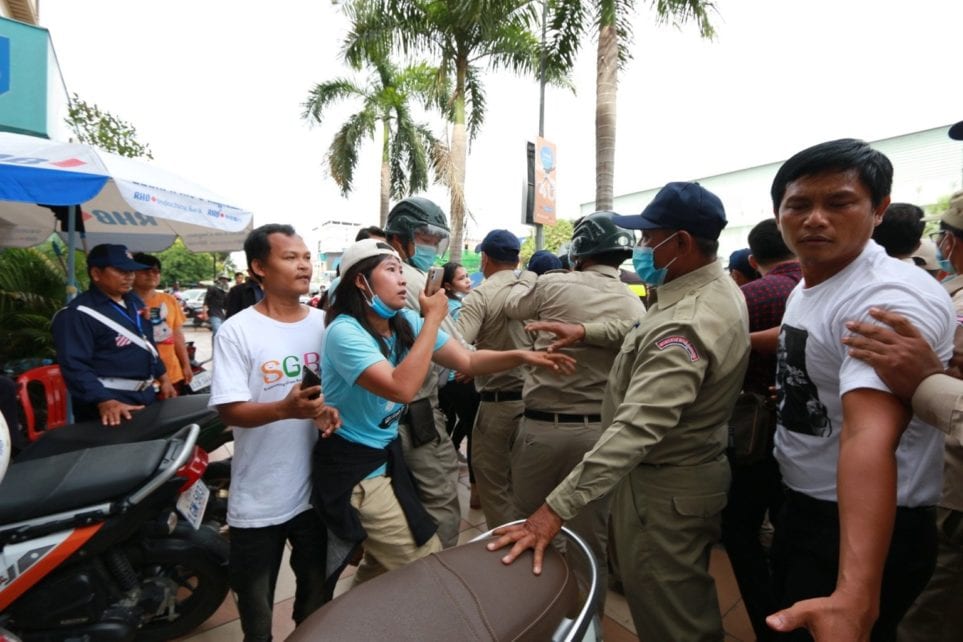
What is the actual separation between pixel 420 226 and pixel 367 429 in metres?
1.37

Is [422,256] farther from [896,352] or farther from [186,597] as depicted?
[896,352]

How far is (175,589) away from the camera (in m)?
2.38

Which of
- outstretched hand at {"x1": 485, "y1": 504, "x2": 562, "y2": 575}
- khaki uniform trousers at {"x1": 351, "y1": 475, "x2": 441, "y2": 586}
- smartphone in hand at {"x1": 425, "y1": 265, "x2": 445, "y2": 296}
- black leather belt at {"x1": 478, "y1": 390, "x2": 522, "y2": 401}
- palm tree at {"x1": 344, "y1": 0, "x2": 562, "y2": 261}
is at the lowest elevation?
khaki uniform trousers at {"x1": 351, "y1": 475, "x2": 441, "y2": 586}

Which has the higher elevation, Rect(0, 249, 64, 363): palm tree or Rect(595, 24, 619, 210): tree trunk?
Rect(595, 24, 619, 210): tree trunk

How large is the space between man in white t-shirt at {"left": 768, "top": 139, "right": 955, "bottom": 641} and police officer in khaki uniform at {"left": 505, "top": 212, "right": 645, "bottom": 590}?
0.98 m

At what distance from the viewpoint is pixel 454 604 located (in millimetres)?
1088

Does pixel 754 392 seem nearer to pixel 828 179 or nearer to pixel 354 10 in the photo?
pixel 828 179

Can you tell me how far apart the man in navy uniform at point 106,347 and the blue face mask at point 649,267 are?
3.00 metres

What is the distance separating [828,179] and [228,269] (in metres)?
43.6

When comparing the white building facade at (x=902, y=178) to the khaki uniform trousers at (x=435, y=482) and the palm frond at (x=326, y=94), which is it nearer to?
the palm frond at (x=326, y=94)

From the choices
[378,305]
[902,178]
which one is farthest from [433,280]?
[902,178]

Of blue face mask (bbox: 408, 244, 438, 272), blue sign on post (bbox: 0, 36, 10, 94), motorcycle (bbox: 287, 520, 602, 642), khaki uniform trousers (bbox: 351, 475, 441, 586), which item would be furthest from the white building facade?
motorcycle (bbox: 287, 520, 602, 642)

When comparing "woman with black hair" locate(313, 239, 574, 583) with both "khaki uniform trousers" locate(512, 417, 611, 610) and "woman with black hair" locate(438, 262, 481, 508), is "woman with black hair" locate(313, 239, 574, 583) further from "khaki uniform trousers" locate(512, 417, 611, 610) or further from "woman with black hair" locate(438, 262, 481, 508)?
"woman with black hair" locate(438, 262, 481, 508)

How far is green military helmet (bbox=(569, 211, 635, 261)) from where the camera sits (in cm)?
264
